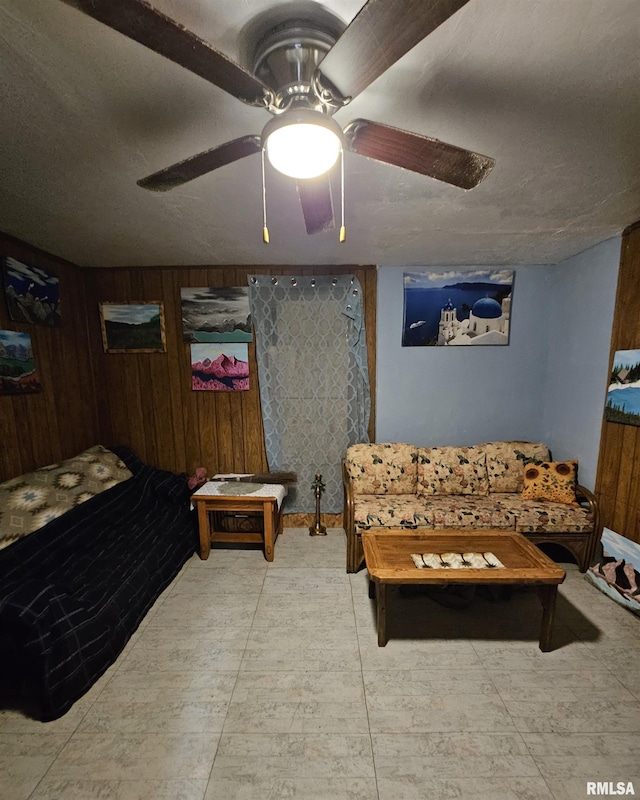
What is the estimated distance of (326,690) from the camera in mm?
1488

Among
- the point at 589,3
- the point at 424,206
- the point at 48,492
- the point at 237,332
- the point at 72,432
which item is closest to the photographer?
the point at 589,3

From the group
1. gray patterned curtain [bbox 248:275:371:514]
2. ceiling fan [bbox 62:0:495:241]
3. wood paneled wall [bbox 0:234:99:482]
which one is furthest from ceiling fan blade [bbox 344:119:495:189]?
wood paneled wall [bbox 0:234:99:482]

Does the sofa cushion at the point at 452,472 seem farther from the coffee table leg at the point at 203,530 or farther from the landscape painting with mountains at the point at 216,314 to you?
the landscape painting with mountains at the point at 216,314

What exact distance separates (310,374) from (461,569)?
1.90 m

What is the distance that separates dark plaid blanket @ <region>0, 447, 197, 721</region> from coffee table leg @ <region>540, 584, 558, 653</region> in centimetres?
228

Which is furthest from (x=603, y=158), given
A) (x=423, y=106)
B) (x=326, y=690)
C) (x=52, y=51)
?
(x=326, y=690)

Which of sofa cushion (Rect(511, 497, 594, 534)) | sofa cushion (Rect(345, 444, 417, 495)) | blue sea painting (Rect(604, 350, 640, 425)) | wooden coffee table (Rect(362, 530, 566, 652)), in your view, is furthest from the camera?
sofa cushion (Rect(345, 444, 417, 495))

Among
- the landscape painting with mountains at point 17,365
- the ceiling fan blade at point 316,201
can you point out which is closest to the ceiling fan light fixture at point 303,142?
the ceiling fan blade at point 316,201

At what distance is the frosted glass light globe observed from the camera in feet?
2.83

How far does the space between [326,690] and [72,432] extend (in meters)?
2.73

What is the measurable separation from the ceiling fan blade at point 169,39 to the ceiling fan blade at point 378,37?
0.65 feet

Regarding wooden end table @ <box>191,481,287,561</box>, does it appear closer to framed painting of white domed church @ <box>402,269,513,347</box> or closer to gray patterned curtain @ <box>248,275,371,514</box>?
gray patterned curtain @ <box>248,275,371,514</box>

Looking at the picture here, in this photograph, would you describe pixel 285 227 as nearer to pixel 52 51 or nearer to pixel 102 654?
pixel 52 51

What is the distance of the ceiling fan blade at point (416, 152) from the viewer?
3.08 feet
